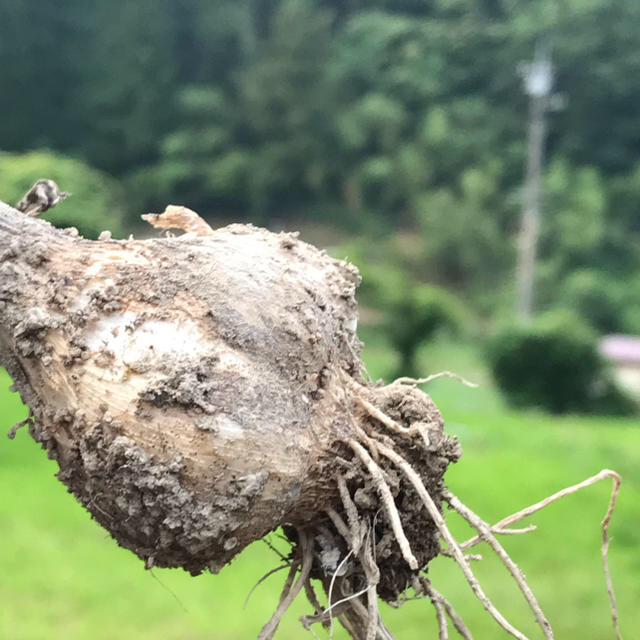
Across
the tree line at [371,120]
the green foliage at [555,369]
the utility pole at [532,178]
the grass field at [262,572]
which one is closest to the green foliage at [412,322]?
the green foliage at [555,369]

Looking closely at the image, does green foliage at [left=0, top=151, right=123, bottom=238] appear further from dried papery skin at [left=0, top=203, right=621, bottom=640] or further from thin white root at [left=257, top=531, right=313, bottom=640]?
thin white root at [left=257, top=531, right=313, bottom=640]

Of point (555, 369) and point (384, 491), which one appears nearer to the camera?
point (384, 491)

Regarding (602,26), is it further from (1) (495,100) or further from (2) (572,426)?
(2) (572,426)

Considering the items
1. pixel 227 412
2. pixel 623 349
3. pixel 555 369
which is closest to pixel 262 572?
pixel 227 412

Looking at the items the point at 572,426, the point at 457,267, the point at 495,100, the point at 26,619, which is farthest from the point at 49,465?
the point at 495,100

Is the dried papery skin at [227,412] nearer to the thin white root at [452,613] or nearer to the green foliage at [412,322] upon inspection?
the thin white root at [452,613]

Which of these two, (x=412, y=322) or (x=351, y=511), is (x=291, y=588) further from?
(x=412, y=322)
